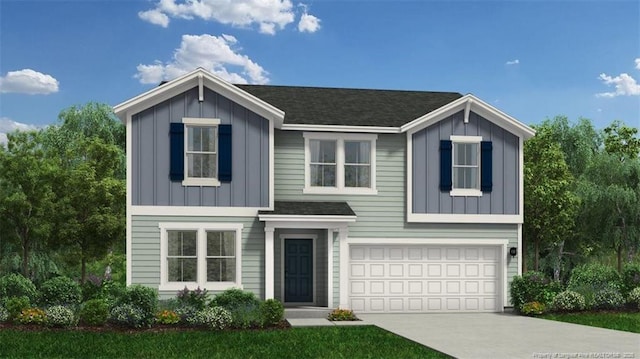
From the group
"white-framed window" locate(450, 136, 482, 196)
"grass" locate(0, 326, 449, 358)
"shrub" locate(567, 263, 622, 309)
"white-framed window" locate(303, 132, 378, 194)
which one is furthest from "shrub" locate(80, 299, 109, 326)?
"shrub" locate(567, 263, 622, 309)

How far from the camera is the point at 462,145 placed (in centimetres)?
2289

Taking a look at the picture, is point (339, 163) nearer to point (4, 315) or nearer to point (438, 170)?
point (438, 170)

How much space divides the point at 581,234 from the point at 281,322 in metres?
22.0

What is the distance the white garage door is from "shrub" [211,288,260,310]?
157 inches

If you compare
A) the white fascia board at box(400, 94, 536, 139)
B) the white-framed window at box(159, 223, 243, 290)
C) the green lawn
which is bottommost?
the green lawn

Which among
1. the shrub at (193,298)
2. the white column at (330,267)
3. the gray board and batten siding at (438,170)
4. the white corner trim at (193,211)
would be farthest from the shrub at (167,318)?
the gray board and batten siding at (438,170)

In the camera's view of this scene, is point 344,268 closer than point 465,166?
Yes

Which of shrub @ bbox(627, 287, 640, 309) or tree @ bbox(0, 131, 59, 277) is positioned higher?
tree @ bbox(0, 131, 59, 277)

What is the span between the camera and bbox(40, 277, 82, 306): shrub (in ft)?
63.4

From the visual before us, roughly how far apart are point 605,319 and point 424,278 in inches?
210

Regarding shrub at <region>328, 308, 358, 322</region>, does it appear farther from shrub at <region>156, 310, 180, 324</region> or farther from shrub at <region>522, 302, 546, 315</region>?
shrub at <region>522, 302, 546, 315</region>

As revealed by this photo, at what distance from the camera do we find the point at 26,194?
29.8m

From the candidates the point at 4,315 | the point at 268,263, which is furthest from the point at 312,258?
the point at 4,315

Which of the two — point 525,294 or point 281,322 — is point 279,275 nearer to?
point 281,322
